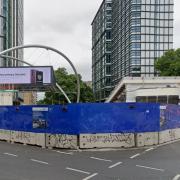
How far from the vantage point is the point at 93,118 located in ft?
70.4

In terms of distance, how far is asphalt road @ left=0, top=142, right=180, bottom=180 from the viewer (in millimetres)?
13469

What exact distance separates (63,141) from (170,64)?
78.7 meters

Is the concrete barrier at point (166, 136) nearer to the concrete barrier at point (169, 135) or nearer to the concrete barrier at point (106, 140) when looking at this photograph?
the concrete barrier at point (169, 135)

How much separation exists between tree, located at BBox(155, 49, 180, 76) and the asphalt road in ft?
250

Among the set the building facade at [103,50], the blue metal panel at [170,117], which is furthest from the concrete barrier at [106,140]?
the building facade at [103,50]

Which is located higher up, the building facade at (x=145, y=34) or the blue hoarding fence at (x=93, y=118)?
the building facade at (x=145, y=34)

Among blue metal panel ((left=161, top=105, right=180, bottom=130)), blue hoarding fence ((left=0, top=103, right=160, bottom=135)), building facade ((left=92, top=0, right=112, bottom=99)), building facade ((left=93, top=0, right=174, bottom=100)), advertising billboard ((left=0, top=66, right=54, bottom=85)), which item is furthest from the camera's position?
building facade ((left=92, top=0, right=112, bottom=99))

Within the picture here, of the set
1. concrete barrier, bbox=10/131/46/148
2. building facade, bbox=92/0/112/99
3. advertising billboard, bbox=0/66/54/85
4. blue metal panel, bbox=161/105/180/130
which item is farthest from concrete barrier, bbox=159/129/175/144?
building facade, bbox=92/0/112/99

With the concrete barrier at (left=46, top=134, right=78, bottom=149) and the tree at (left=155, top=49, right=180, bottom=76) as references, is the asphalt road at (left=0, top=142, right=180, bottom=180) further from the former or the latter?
the tree at (left=155, top=49, right=180, bottom=76)

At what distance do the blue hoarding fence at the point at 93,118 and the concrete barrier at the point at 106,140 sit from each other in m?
0.21

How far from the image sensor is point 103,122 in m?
21.6

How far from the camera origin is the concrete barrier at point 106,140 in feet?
69.6

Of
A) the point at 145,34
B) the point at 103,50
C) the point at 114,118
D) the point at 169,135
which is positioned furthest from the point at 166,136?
the point at 103,50

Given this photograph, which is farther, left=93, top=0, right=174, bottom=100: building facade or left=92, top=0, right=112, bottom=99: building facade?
left=92, top=0, right=112, bottom=99: building facade
